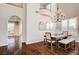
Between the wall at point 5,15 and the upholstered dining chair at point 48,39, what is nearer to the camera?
the wall at point 5,15

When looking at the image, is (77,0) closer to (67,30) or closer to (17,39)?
(67,30)

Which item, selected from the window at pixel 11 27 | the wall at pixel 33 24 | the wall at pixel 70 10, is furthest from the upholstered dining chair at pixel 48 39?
the window at pixel 11 27

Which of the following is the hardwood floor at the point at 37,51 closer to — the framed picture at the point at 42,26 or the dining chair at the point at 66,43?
the dining chair at the point at 66,43

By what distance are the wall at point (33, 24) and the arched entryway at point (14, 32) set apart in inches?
5.5

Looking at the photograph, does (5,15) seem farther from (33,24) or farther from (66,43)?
(66,43)

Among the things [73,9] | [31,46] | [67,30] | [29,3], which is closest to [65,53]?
[67,30]

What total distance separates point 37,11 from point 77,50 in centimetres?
97

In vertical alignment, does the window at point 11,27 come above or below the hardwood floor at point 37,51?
above

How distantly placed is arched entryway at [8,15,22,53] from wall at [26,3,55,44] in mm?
139

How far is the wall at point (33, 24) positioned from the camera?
2.08m

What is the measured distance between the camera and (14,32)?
2.04 m

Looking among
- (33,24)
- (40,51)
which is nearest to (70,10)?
(33,24)

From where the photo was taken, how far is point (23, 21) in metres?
2.06

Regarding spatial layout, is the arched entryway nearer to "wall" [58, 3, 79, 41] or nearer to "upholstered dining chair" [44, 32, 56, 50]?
"upholstered dining chair" [44, 32, 56, 50]
